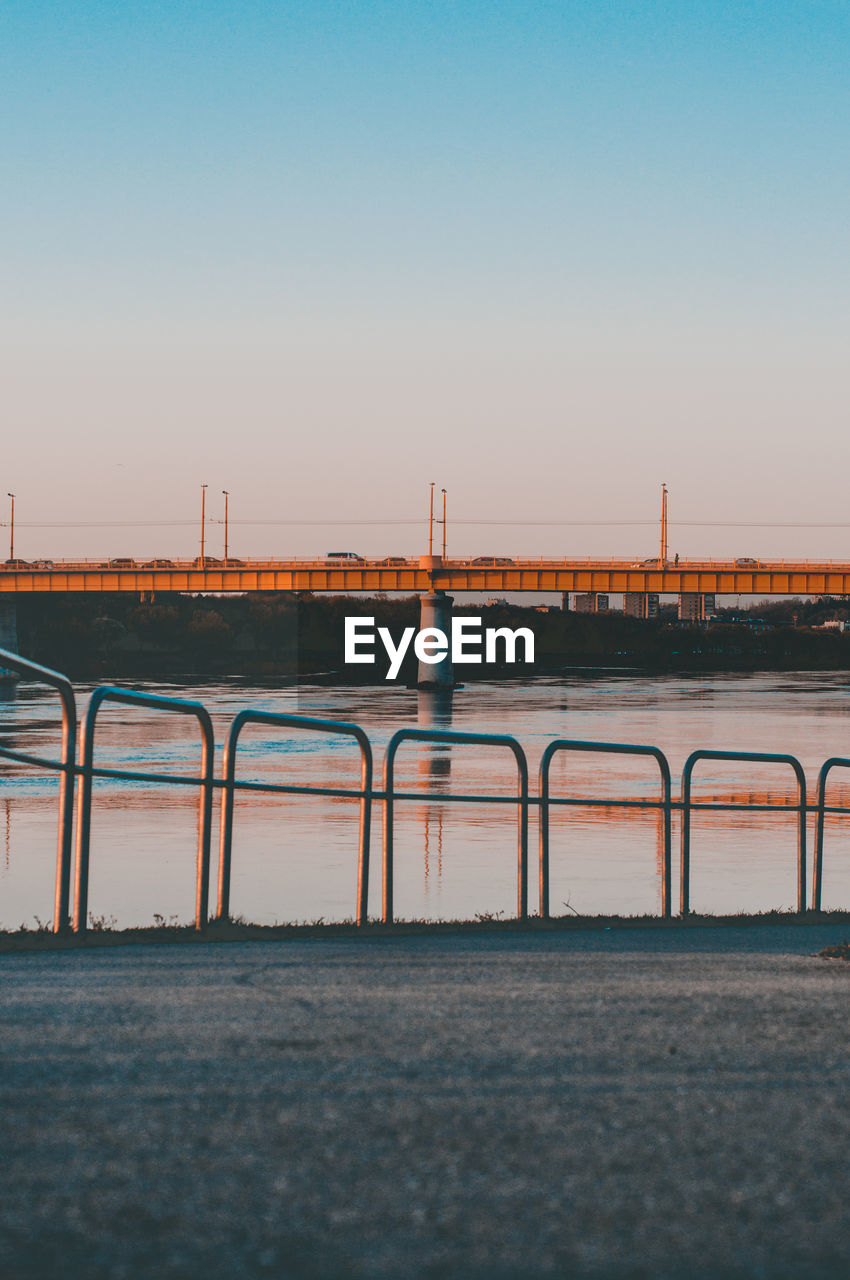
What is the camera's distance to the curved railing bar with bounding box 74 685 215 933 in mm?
7133

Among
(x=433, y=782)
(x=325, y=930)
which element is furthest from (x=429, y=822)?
(x=325, y=930)

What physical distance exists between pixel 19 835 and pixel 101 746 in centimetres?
2432

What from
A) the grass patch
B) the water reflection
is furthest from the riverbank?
the water reflection

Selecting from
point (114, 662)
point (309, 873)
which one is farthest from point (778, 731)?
point (114, 662)

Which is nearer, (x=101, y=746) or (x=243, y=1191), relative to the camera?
(x=243, y=1191)

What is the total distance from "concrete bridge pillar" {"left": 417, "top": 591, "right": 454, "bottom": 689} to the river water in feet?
44.6

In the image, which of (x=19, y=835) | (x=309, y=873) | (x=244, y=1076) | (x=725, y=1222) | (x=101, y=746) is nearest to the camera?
(x=725, y=1222)

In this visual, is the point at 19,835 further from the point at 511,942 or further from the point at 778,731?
the point at 778,731

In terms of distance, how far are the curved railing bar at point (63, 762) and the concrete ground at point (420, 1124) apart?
113cm

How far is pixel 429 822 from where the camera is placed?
3509 cm

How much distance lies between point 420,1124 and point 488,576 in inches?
3638

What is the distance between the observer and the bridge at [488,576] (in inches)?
3723

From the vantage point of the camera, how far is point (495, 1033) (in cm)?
→ 482

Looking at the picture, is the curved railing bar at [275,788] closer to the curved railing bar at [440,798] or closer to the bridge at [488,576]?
the curved railing bar at [440,798]
